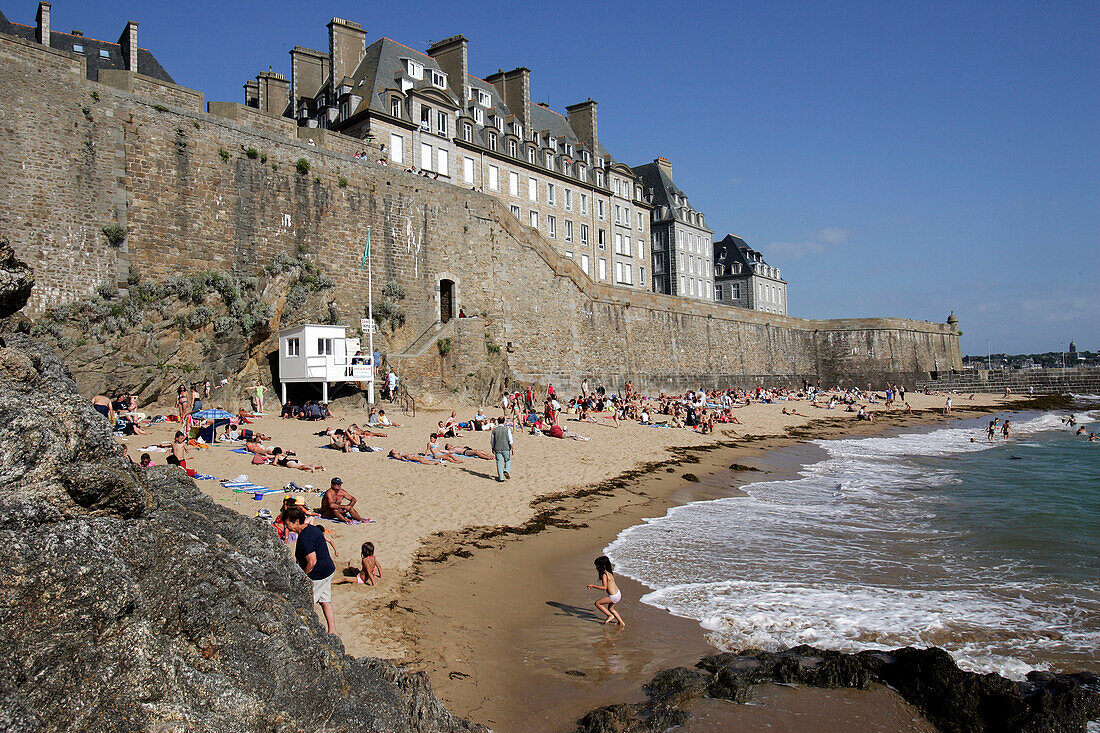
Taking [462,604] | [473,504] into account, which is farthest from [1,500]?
[473,504]

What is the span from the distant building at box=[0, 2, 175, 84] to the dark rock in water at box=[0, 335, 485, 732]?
88.2ft

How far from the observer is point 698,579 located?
7969mm

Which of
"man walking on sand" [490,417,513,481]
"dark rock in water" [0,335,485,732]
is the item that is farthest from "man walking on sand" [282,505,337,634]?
"man walking on sand" [490,417,513,481]

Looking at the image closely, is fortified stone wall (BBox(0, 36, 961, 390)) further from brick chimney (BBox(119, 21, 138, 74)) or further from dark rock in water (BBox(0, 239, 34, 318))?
dark rock in water (BBox(0, 239, 34, 318))

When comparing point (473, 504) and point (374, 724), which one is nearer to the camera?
point (374, 724)

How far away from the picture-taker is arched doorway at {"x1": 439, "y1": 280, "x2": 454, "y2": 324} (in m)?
23.2

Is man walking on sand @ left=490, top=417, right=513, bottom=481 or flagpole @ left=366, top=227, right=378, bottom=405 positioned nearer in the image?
man walking on sand @ left=490, top=417, right=513, bottom=481

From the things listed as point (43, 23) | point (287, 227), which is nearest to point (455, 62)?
point (43, 23)

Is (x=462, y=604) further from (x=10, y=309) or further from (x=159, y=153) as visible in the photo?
(x=159, y=153)

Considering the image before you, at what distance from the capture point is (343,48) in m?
31.0

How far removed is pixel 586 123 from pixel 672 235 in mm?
10702

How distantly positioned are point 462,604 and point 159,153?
1446cm

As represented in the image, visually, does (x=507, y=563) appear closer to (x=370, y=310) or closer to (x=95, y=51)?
(x=370, y=310)

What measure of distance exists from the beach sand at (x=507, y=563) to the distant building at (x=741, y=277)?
144 ft
